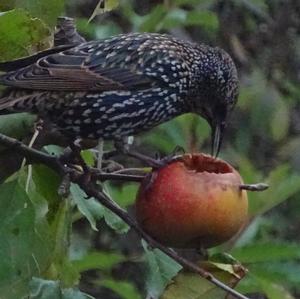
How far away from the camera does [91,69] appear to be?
10.1ft

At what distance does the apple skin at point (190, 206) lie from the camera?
2.34 metres

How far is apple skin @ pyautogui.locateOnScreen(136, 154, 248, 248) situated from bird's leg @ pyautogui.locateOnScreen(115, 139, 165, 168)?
5 cm

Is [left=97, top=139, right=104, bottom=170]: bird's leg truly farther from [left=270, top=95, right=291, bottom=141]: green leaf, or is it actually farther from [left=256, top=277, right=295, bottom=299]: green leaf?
[left=270, top=95, right=291, bottom=141]: green leaf

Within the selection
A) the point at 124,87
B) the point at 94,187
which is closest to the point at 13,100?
the point at 124,87

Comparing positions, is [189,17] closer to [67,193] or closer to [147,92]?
[147,92]

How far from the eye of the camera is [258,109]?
5.21m

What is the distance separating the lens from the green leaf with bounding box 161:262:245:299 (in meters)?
2.36

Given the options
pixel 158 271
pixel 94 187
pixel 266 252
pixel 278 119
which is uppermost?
pixel 94 187

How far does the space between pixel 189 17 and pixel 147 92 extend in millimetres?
1224

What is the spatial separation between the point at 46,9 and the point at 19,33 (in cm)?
16

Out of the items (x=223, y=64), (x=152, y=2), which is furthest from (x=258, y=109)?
(x=223, y=64)

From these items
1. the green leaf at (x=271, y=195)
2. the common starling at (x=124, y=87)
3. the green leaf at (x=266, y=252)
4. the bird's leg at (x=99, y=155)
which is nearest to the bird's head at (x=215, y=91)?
the common starling at (x=124, y=87)

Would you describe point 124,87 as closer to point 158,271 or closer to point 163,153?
Answer: point 158,271

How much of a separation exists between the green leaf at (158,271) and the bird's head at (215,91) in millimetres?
447
